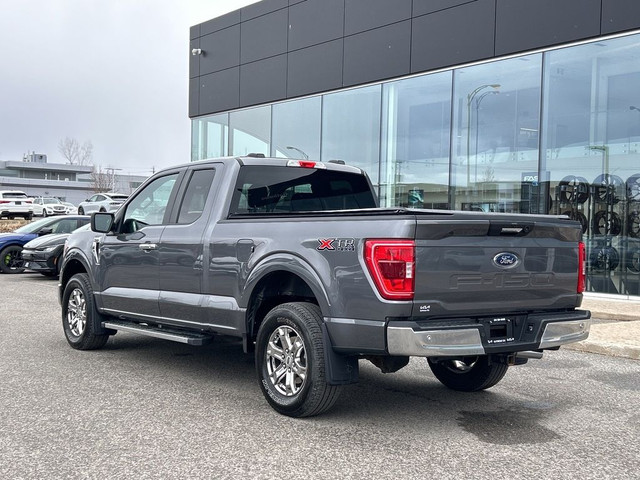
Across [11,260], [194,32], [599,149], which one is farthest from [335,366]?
[194,32]

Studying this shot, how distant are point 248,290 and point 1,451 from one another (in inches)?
81.2

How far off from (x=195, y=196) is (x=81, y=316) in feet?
7.66

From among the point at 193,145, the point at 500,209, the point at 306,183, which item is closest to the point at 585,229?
the point at 500,209

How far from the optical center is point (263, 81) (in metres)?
21.5

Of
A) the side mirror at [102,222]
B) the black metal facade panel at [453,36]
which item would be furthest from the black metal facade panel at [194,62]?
the side mirror at [102,222]

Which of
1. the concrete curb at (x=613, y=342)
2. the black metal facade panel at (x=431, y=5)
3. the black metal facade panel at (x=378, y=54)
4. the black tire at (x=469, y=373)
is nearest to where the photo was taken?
the black tire at (x=469, y=373)

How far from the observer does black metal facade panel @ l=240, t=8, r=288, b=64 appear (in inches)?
812

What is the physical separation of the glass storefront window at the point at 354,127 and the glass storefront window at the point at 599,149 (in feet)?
16.2

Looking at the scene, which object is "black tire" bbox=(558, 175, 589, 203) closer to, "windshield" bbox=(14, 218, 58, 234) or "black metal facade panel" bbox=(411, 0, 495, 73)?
"black metal facade panel" bbox=(411, 0, 495, 73)

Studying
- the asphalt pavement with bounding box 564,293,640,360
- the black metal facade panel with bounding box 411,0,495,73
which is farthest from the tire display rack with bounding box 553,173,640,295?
the black metal facade panel with bounding box 411,0,495,73

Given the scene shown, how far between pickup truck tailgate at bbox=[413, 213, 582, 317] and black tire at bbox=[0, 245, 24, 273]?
15709 millimetres

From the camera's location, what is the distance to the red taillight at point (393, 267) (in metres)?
4.62

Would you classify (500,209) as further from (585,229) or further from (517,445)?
(517,445)

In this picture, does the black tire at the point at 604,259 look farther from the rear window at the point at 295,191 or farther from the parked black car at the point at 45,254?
the parked black car at the point at 45,254
